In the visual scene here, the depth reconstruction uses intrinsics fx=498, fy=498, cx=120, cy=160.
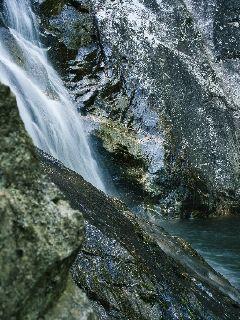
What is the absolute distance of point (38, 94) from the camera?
1476 cm

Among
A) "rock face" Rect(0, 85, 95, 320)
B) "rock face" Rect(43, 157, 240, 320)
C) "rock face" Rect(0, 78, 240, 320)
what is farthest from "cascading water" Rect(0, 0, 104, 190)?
"rock face" Rect(0, 85, 95, 320)

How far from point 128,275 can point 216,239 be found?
932cm

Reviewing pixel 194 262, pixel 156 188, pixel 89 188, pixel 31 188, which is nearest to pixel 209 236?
pixel 156 188

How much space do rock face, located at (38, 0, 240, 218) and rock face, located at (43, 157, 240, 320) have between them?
9.42m

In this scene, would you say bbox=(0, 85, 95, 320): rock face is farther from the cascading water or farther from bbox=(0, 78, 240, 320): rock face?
the cascading water

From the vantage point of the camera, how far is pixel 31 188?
260cm

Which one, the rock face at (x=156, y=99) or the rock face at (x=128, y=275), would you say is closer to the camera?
the rock face at (x=128, y=275)

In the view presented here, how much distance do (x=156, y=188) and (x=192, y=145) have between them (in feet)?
7.64

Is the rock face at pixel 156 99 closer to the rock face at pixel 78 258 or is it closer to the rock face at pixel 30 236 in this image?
the rock face at pixel 78 258

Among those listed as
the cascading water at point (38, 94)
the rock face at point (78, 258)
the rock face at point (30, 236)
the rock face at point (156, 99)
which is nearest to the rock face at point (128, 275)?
the rock face at point (78, 258)

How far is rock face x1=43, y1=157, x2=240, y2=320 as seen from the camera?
4832 mm

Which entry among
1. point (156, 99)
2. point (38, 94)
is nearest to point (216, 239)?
point (156, 99)

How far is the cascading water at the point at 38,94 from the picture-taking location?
14.0m

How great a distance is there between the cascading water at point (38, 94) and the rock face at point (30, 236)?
Answer: 10.9 meters
